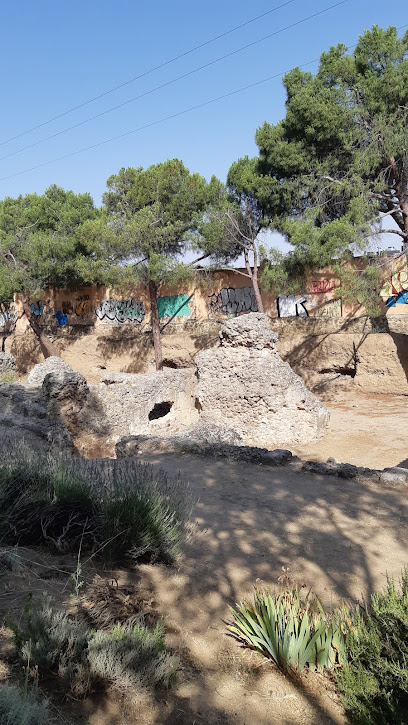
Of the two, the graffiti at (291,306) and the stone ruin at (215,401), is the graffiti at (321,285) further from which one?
the stone ruin at (215,401)

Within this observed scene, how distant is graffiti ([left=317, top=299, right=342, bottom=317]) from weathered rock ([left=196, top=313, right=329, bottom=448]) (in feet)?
22.5

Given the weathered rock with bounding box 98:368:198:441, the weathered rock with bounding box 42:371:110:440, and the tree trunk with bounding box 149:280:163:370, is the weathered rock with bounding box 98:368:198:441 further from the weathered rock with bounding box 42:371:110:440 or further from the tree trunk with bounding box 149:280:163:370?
the tree trunk with bounding box 149:280:163:370

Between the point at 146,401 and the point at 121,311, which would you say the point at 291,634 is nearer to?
the point at 146,401

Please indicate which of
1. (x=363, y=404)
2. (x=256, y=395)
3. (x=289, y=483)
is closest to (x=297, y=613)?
(x=289, y=483)

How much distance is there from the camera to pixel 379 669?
8.61 ft

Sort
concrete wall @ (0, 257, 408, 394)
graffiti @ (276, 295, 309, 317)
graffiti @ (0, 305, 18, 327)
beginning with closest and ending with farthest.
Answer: concrete wall @ (0, 257, 408, 394) → graffiti @ (276, 295, 309, 317) → graffiti @ (0, 305, 18, 327)

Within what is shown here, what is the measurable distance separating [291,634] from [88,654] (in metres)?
1.08

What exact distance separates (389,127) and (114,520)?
1455 centimetres

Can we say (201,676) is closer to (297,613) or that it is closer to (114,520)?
(297,613)

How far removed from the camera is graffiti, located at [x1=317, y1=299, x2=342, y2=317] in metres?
18.0

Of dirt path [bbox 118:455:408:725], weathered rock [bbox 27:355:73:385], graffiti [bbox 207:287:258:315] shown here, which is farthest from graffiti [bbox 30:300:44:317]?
dirt path [bbox 118:455:408:725]

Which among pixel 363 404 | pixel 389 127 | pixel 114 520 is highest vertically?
pixel 389 127

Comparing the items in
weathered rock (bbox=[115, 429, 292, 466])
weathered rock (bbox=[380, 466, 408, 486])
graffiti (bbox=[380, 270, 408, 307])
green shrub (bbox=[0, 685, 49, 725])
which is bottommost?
weathered rock (bbox=[380, 466, 408, 486])

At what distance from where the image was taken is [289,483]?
6.41 m
